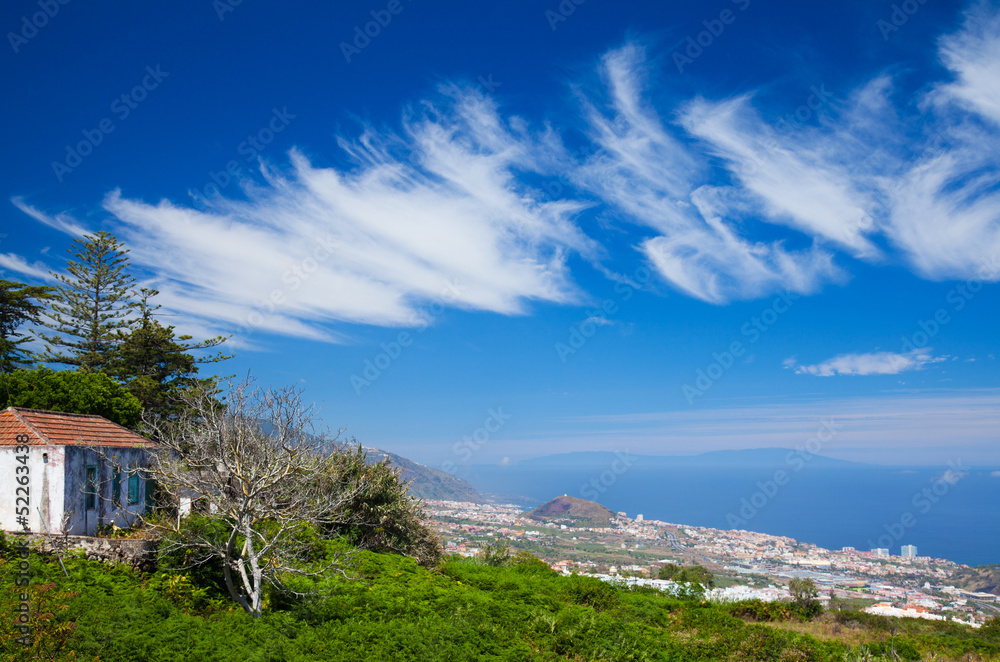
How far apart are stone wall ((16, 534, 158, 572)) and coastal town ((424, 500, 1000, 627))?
1107cm

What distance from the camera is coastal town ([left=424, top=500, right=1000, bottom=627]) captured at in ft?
78.3

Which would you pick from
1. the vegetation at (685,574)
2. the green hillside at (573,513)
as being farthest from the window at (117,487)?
the green hillside at (573,513)

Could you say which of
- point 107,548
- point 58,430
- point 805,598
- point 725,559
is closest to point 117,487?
point 58,430

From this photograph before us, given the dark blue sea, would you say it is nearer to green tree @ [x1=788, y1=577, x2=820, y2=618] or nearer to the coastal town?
the coastal town

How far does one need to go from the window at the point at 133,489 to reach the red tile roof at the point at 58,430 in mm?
884

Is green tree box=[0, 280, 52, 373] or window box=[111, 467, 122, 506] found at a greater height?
green tree box=[0, 280, 52, 373]

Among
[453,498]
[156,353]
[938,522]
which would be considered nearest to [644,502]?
[938,522]

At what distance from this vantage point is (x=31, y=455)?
11648 millimetres

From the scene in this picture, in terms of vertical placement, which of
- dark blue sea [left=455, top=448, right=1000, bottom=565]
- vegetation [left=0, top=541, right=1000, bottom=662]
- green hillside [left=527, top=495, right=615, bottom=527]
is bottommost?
dark blue sea [left=455, top=448, right=1000, bottom=565]

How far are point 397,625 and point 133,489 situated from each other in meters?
9.31

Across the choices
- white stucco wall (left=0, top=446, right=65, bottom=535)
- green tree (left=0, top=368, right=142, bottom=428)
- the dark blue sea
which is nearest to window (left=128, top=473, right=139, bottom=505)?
white stucco wall (left=0, top=446, right=65, bottom=535)

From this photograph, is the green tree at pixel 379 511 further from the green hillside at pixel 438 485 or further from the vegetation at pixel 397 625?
the green hillside at pixel 438 485

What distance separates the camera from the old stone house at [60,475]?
11.6 m

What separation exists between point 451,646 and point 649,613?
21.6ft
